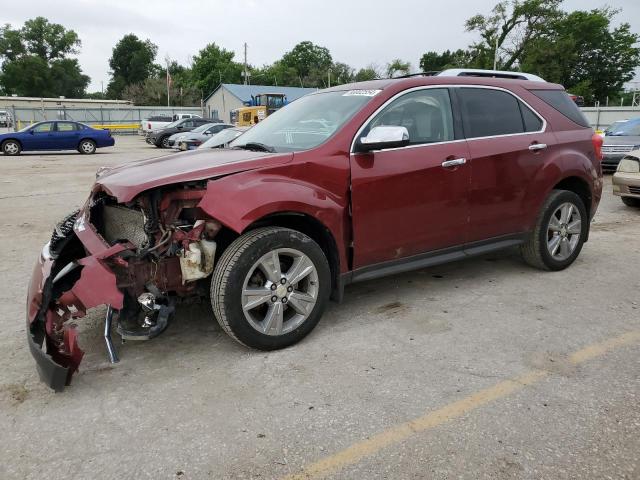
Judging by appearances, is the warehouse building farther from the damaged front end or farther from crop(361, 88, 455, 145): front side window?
the damaged front end

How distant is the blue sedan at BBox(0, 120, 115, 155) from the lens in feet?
68.4

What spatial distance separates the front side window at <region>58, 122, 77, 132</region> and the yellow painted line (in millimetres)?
23017

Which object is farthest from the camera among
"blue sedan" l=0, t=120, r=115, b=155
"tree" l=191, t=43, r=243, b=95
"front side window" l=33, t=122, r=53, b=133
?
"tree" l=191, t=43, r=243, b=95

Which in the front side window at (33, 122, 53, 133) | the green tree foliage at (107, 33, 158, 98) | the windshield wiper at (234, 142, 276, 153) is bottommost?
the windshield wiper at (234, 142, 276, 153)

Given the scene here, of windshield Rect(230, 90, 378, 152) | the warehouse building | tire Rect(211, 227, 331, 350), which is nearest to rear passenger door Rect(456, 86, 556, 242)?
windshield Rect(230, 90, 378, 152)

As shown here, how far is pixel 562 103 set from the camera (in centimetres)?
496

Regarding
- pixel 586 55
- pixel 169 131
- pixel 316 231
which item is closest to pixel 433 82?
pixel 316 231

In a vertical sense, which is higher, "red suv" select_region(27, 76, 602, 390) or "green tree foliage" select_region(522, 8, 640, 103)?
"green tree foliage" select_region(522, 8, 640, 103)

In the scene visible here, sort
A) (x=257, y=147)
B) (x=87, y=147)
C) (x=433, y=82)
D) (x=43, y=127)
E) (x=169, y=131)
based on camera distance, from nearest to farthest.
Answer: (x=257, y=147) < (x=433, y=82) < (x=43, y=127) < (x=87, y=147) < (x=169, y=131)

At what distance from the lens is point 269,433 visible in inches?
98.7

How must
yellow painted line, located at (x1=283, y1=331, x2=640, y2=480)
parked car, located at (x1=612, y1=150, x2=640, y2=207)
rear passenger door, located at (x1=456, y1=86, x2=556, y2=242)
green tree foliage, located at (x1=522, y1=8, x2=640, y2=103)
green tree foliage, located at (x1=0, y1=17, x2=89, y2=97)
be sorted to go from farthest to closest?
1. green tree foliage, located at (x1=0, y1=17, x2=89, y2=97)
2. green tree foliage, located at (x1=522, y1=8, x2=640, y2=103)
3. parked car, located at (x1=612, y1=150, x2=640, y2=207)
4. rear passenger door, located at (x1=456, y1=86, x2=556, y2=242)
5. yellow painted line, located at (x1=283, y1=331, x2=640, y2=480)

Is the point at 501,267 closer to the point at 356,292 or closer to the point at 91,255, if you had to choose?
the point at 356,292

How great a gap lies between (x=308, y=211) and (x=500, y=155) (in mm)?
1942

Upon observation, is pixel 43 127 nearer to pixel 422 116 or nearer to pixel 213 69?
pixel 422 116
